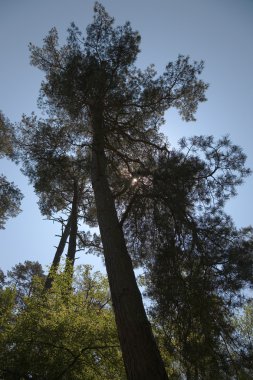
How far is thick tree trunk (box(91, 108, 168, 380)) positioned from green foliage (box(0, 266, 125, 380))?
139cm

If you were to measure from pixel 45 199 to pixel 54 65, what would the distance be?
5.21 meters

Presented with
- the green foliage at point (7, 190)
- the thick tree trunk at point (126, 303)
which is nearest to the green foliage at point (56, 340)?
the thick tree trunk at point (126, 303)

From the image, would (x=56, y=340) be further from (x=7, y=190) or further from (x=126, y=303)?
(x=7, y=190)

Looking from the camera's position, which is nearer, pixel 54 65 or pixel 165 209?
pixel 165 209

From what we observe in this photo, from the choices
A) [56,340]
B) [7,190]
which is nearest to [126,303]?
[56,340]

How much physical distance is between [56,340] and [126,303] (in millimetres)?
1738

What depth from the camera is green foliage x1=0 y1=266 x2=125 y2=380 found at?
5109 millimetres

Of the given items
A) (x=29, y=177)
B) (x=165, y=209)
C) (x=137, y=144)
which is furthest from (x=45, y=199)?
(x=165, y=209)

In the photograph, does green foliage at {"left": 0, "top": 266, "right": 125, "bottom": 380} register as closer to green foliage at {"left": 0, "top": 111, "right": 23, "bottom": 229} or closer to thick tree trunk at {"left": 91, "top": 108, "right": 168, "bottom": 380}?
thick tree trunk at {"left": 91, "top": 108, "right": 168, "bottom": 380}

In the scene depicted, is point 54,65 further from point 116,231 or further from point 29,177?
point 116,231

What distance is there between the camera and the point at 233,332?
5410mm

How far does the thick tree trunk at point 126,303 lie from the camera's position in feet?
13.4

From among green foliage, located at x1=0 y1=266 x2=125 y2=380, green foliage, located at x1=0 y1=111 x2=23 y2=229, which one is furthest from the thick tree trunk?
green foliage, located at x1=0 y1=111 x2=23 y2=229

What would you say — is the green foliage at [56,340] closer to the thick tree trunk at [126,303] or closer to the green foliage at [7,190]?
the thick tree trunk at [126,303]
